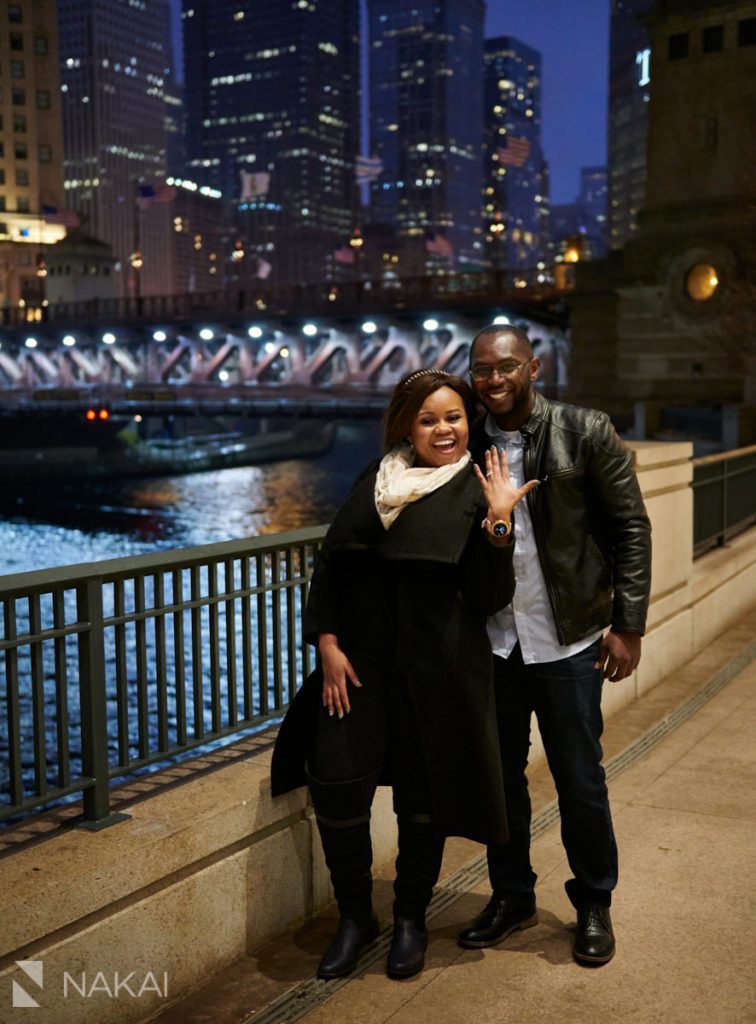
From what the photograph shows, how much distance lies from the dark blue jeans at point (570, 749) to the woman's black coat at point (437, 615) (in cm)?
30

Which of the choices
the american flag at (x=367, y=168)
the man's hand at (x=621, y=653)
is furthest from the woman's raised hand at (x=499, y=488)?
the american flag at (x=367, y=168)

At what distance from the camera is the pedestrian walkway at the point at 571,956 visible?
3789 mm

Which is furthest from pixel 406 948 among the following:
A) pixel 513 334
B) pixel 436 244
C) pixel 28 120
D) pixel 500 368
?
pixel 28 120

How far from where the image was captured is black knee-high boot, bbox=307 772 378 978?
153 inches

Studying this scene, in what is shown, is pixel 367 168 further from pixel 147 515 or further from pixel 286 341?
pixel 147 515

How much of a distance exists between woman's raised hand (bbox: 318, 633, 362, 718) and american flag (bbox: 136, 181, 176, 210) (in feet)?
232

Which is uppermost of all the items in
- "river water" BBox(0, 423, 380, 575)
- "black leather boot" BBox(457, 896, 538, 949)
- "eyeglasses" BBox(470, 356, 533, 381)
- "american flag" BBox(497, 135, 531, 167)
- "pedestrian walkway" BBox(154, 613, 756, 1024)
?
"american flag" BBox(497, 135, 531, 167)

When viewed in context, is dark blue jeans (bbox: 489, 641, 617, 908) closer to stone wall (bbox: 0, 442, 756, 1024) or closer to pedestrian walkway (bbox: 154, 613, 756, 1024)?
pedestrian walkway (bbox: 154, 613, 756, 1024)

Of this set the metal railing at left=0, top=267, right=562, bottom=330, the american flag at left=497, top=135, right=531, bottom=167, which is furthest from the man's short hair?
the american flag at left=497, top=135, right=531, bottom=167

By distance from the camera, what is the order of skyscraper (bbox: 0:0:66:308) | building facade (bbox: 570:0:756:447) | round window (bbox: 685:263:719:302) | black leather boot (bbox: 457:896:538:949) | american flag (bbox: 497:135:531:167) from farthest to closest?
skyscraper (bbox: 0:0:66:308) → american flag (bbox: 497:135:531:167) → round window (bbox: 685:263:719:302) → building facade (bbox: 570:0:756:447) → black leather boot (bbox: 457:896:538:949)

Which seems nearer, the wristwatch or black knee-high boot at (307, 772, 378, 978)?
the wristwatch

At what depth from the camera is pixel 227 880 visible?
4203 millimetres

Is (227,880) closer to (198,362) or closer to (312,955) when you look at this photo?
(312,955)

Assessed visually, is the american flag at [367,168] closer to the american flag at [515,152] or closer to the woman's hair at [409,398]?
the american flag at [515,152]
